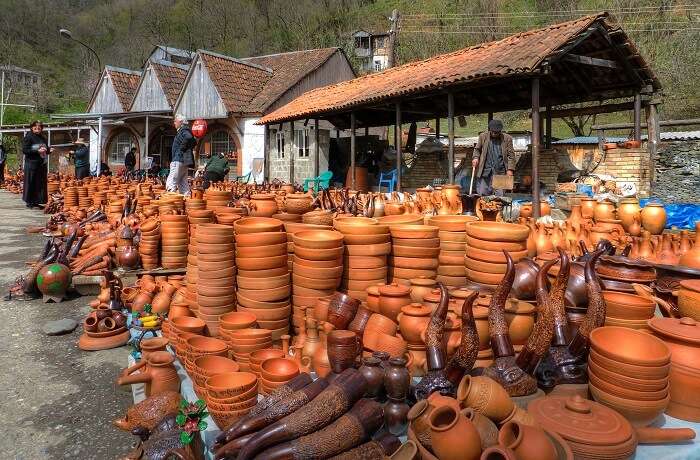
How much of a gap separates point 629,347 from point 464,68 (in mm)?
7681

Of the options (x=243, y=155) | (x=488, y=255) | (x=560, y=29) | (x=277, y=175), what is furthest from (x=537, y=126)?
(x=243, y=155)

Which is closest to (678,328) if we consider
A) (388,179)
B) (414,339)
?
(414,339)

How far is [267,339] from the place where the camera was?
303cm

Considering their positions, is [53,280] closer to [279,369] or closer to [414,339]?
[279,369]

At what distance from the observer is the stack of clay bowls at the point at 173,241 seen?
18.6 ft

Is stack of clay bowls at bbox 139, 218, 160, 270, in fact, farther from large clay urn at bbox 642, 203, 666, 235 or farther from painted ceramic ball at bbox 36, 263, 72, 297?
large clay urn at bbox 642, 203, 666, 235

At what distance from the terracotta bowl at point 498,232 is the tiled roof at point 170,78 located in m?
22.6

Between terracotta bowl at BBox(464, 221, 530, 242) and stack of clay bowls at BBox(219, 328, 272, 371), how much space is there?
5.33 ft

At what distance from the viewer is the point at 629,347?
91.3 inches

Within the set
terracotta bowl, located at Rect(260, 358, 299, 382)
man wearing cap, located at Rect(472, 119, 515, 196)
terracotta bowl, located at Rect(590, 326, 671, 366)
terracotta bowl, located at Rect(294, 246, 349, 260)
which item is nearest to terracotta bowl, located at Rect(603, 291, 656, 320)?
terracotta bowl, located at Rect(590, 326, 671, 366)

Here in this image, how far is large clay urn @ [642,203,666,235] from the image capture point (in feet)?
16.2

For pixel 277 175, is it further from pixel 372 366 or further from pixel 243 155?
pixel 372 366

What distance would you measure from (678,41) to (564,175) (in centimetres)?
2072

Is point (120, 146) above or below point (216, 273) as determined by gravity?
above
